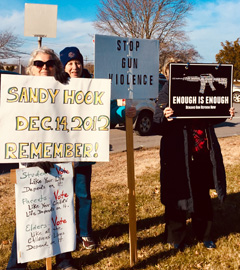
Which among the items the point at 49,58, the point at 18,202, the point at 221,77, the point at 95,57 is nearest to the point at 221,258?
the point at 221,77

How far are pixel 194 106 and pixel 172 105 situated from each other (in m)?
0.22

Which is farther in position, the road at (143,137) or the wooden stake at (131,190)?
the road at (143,137)

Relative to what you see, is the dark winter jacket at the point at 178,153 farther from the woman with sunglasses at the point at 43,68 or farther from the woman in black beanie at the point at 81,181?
the woman with sunglasses at the point at 43,68

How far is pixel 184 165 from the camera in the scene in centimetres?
326

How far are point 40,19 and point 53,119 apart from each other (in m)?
2.82

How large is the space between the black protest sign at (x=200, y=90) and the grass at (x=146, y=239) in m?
1.36

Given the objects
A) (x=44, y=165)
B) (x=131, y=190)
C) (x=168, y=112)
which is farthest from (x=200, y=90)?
(x=44, y=165)

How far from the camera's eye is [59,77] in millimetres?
2654

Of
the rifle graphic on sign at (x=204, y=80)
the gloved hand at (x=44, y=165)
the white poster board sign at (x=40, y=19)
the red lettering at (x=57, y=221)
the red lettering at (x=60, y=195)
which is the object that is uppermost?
the white poster board sign at (x=40, y=19)

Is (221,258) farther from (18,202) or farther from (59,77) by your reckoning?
(59,77)

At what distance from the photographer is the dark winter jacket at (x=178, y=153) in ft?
10.7

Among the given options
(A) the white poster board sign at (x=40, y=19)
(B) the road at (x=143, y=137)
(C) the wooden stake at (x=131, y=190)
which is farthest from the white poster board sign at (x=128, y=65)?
(B) the road at (x=143, y=137)

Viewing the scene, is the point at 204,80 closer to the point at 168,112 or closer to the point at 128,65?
the point at 168,112

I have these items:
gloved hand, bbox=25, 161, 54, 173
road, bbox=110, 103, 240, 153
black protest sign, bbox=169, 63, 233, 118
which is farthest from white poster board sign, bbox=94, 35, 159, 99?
road, bbox=110, 103, 240, 153
